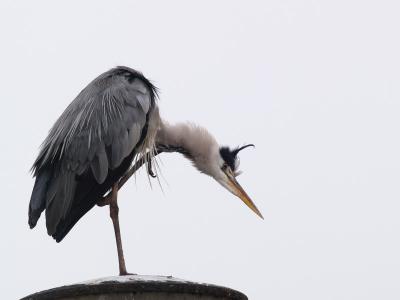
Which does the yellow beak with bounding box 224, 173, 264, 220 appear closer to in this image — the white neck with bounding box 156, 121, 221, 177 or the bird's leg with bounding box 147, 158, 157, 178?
the white neck with bounding box 156, 121, 221, 177

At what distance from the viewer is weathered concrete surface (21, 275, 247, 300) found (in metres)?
3.30

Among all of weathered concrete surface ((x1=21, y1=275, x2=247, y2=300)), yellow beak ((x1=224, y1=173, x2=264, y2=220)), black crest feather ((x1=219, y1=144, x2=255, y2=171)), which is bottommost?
yellow beak ((x1=224, y1=173, x2=264, y2=220))

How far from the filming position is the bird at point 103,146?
17.6 ft

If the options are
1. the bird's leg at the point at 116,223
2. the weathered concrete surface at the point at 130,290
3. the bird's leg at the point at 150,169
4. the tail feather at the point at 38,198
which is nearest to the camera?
the weathered concrete surface at the point at 130,290

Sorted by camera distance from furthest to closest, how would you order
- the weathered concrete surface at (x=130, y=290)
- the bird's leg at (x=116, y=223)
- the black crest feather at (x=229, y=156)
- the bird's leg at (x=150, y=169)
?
the black crest feather at (x=229, y=156), the bird's leg at (x=150, y=169), the bird's leg at (x=116, y=223), the weathered concrete surface at (x=130, y=290)

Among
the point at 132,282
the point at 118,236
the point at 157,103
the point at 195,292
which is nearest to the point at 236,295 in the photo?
the point at 195,292

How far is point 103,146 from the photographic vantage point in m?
5.70

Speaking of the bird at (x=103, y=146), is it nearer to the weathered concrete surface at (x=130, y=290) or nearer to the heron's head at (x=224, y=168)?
the heron's head at (x=224, y=168)

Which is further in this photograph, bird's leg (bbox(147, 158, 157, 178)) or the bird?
bird's leg (bbox(147, 158, 157, 178))

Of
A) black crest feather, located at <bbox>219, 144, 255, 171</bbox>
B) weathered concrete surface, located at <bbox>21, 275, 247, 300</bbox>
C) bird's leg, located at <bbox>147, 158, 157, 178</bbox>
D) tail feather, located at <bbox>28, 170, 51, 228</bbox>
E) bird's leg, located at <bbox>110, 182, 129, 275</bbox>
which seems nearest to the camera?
weathered concrete surface, located at <bbox>21, 275, 247, 300</bbox>

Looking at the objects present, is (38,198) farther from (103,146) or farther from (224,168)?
(224,168)

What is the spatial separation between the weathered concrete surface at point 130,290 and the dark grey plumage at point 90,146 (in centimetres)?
190

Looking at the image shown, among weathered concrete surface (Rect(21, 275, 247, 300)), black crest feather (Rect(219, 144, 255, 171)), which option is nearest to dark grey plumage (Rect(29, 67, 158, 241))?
black crest feather (Rect(219, 144, 255, 171))

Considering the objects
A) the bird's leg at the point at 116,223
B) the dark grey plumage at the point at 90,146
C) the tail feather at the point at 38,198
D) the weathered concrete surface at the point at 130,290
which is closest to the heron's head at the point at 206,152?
the dark grey plumage at the point at 90,146
